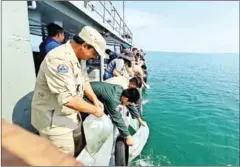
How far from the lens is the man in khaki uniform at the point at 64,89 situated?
1.74 meters

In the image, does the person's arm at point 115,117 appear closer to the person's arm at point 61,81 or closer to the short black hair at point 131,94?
the short black hair at point 131,94

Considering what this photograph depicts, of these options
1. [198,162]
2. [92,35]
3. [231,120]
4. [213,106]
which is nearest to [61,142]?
[92,35]

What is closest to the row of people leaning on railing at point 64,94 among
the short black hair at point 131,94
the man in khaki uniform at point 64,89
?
the man in khaki uniform at point 64,89

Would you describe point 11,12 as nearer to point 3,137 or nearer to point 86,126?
point 86,126

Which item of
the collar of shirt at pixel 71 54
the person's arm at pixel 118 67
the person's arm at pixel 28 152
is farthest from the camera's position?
the person's arm at pixel 118 67

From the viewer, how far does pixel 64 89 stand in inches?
68.2

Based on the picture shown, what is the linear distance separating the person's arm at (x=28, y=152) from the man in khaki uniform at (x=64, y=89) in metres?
1.06

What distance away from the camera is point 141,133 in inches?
231

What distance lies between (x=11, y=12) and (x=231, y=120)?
33.1ft

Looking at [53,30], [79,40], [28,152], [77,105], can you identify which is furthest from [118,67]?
[28,152]

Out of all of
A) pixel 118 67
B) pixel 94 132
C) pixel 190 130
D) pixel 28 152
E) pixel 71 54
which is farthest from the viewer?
pixel 190 130

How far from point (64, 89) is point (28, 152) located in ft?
3.75

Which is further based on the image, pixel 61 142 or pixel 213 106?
pixel 213 106

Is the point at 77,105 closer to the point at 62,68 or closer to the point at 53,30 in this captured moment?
the point at 62,68
